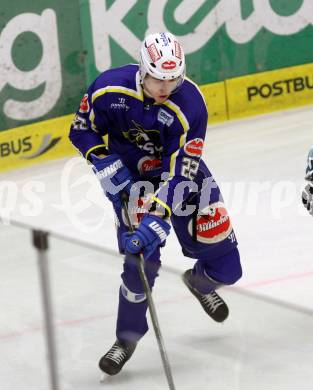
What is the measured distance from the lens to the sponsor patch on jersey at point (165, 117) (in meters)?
4.23

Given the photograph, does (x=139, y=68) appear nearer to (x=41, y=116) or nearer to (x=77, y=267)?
(x=77, y=267)

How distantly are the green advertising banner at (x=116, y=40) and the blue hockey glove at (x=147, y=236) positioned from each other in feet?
13.2

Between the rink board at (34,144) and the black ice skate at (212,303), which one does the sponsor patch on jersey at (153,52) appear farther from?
the rink board at (34,144)

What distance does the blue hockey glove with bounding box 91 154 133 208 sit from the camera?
4375mm

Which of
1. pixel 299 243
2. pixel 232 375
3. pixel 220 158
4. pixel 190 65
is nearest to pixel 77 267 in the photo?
pixel 232 375

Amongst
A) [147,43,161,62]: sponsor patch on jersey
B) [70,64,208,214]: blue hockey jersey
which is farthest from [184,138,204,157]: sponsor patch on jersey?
[147,43,161,62]: sponsor patch on jersey

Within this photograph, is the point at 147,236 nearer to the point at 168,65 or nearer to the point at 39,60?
the point at 168,65

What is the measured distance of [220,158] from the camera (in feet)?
25.6

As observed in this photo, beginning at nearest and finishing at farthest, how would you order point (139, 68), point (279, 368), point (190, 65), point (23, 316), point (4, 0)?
point (279, 368) < point (23, 316) < point (139, 68) < point (4, 0) < point (190, 65)

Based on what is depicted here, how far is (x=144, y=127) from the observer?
14.2 feet

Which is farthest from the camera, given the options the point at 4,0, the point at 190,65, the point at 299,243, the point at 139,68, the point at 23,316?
the point at 190,65

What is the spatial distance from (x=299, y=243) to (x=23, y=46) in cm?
301

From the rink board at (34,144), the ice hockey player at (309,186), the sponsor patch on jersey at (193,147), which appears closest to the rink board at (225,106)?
the rink board at (34,144)

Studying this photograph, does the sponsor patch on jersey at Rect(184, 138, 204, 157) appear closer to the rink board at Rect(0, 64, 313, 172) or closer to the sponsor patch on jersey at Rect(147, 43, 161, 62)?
the sponsor patch on jersey at Rect(147, 43, 161, 62)
